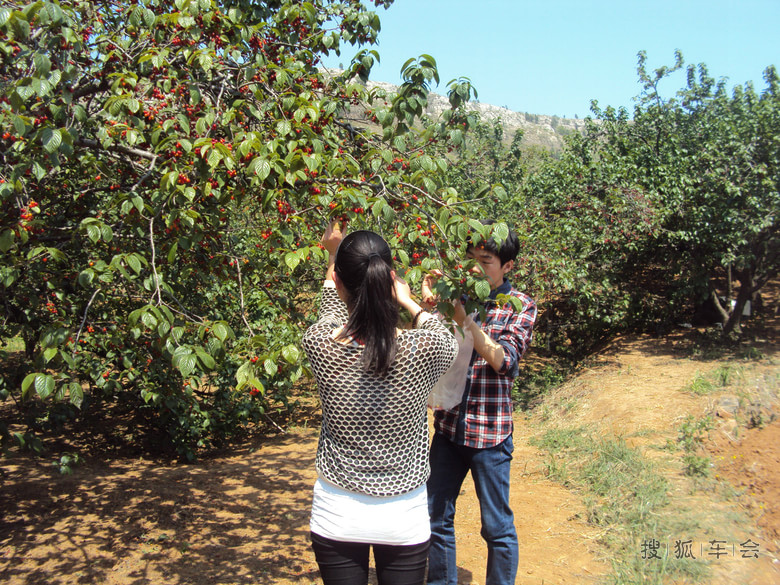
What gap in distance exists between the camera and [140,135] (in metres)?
2.45

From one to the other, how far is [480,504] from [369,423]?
0.92 metres

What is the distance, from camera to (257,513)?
4328mm

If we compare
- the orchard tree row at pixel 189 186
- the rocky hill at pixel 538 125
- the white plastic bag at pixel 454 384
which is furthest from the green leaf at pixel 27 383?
the rocky hill at pixel 538 125

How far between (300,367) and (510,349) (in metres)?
0.78

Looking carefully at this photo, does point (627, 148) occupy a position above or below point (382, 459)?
above

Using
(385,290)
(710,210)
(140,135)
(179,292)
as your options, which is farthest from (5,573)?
(710,210)

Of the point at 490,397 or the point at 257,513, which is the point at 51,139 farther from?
the point at 257,513

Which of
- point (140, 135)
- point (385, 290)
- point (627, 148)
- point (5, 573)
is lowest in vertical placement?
point (5, 573)

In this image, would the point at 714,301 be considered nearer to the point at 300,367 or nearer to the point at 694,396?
the point at 694,396

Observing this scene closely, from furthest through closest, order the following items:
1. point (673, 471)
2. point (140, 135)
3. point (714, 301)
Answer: point (714, 301) < point (673, 471) < point (140, 135)

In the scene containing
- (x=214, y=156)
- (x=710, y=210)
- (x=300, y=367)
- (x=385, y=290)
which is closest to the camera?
(x=385, y=290)

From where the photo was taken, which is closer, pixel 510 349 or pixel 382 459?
pixel 382 459

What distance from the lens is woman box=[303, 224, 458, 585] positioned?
157 centimetres

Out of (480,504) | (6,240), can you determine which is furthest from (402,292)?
(6,240)
